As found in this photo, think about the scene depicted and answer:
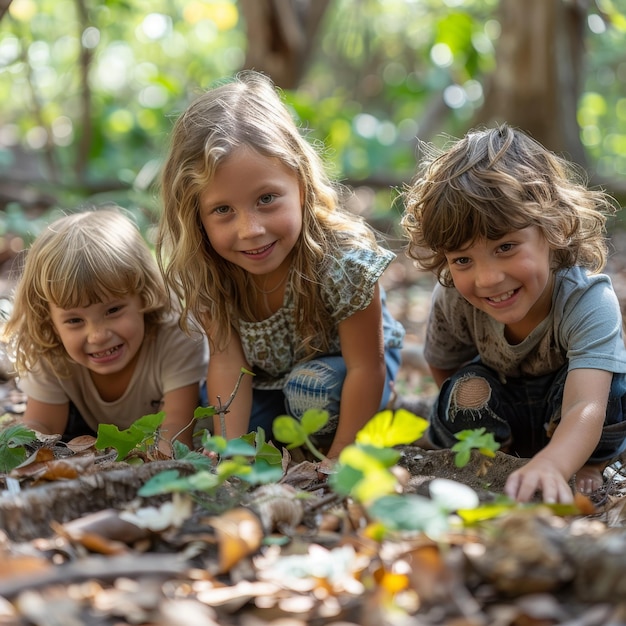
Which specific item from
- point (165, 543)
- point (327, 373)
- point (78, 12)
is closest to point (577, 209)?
point (327, 373)

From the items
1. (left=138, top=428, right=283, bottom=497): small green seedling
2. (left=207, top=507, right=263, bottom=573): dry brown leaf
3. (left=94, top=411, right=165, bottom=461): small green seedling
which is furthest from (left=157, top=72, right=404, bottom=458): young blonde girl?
(left=207, top=507, right=263, bottom=573): dry brown leaf

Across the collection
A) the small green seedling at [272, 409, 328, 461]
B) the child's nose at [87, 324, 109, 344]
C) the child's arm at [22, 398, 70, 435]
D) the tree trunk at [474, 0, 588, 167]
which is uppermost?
the tree trunk at [474, 0, 588, 167]

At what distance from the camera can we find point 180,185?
265 centimetres

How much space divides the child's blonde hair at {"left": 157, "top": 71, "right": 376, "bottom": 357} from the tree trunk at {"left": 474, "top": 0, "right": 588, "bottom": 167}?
3857mm

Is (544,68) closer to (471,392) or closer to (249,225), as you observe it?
(471,392)

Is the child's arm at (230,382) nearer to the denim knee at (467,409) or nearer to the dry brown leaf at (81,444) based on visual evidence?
the dry brown leaf at (81,444)

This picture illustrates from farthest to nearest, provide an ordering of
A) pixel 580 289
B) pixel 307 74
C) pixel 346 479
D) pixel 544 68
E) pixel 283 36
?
pixel 307 74
pixel 283 36
pixel 544 68
pixel 580 289
pixel 346 479

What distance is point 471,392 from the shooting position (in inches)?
107

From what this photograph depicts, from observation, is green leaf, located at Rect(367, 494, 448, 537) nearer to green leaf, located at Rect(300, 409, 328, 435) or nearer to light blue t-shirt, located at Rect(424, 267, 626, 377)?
green leaf, located at Rect(300, 409, 328, 435)

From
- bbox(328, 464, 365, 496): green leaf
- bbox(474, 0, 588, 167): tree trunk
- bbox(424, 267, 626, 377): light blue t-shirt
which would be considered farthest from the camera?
bbox(474, 0, 588, 167): tree trunk

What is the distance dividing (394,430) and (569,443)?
0.73 metres

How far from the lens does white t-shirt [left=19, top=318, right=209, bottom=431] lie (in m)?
3.01

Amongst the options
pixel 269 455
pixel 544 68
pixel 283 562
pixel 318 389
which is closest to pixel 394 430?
pixel 283 562

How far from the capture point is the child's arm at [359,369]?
2.77m
